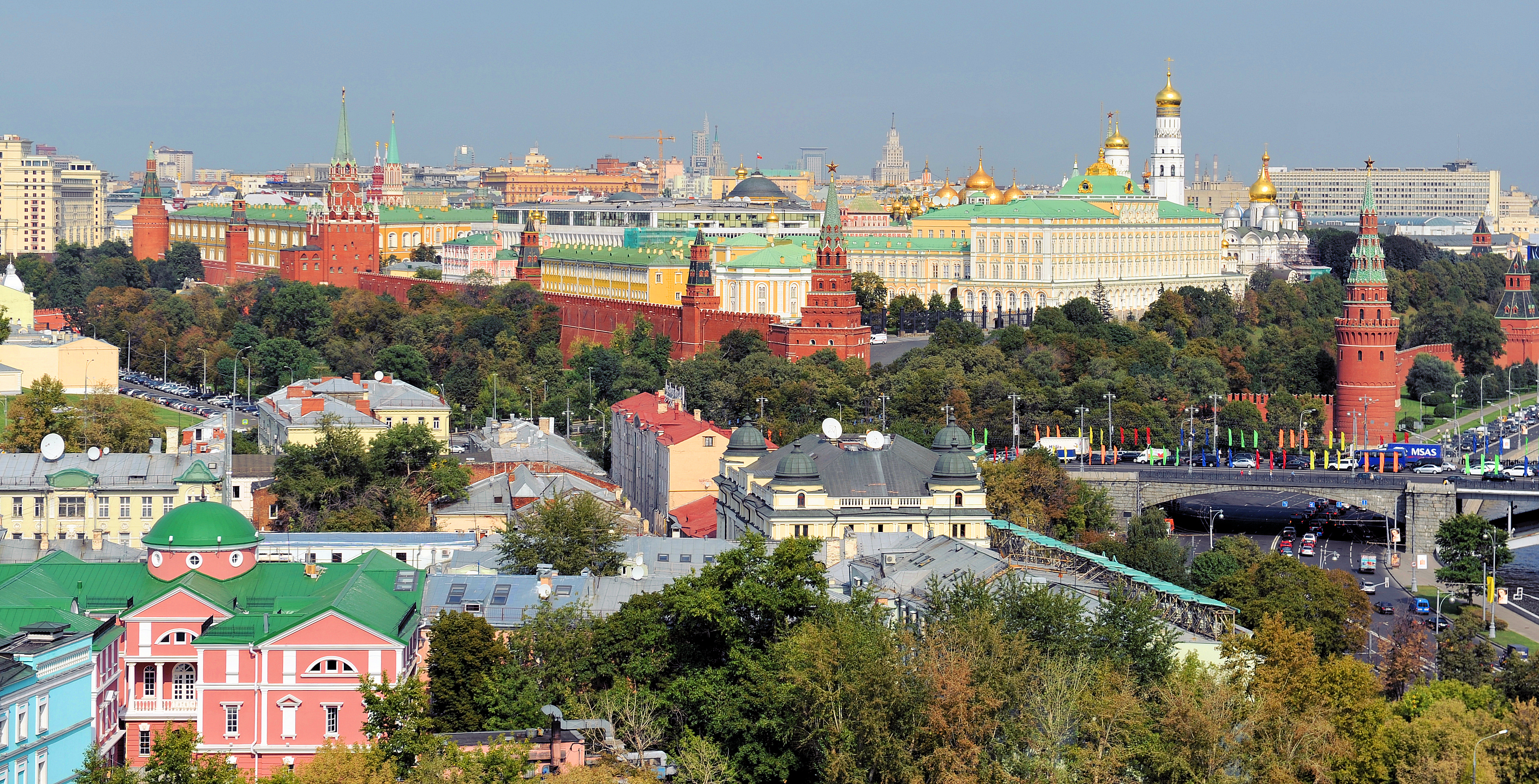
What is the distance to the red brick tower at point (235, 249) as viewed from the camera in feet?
514

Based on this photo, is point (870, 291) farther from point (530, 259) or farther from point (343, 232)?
point (343, 232)

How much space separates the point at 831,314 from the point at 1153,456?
20472mm

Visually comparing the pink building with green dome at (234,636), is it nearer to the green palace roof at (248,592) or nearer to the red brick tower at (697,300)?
the green palace roof at (248,592)

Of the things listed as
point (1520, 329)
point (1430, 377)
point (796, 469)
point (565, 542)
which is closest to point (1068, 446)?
point (1430, 377)

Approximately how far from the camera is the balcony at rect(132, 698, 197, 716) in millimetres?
39062

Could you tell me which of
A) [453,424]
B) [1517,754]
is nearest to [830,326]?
[453,424]

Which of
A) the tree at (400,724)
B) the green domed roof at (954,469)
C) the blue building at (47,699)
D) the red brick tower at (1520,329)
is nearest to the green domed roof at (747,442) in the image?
the green domed roof at (954,469)

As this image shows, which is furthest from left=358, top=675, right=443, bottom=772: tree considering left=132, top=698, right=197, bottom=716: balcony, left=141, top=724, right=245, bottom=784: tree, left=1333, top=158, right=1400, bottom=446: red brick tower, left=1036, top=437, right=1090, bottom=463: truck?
left=1333, top=158, right=1400, bottom=446: red brick tower

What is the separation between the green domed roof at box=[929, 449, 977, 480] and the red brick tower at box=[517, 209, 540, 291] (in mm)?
78075

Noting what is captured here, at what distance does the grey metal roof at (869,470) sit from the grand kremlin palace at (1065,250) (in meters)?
64.9

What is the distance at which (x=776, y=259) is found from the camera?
11244 cm

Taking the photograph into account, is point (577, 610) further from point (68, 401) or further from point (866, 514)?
point (68, 401)

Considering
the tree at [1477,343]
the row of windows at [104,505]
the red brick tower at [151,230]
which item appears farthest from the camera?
the red brick tower at [151,230]

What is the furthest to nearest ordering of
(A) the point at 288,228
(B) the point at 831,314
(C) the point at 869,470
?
(A) the point at 288,228
(B) the point at 831,314
(C) the point at 869,470
